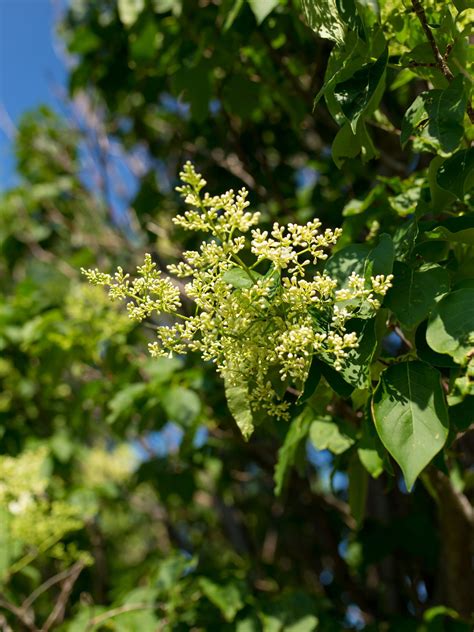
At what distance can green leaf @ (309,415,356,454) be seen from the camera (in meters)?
1.57

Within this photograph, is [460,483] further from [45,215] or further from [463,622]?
[45,215]

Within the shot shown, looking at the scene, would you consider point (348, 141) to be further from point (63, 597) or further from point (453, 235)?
point (63, 597)

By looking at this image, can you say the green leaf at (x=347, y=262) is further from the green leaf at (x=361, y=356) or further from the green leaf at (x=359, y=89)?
the green leaf at (x=359, y=89)

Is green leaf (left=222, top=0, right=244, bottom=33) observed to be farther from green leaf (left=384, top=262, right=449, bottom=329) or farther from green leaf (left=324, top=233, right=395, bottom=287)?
green leaf (left=384, top=262, right=449, bottom=329)

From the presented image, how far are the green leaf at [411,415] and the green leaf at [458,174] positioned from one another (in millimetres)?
303

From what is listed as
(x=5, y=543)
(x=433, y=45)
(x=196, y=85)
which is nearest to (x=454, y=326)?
(x=433, y=45)

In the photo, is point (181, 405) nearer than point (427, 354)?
No

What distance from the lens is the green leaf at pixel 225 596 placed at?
6.30 feet

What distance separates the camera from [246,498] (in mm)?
4023

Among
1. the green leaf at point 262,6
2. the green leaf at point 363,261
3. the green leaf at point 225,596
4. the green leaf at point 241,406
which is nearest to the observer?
the green leaf at point 363,261

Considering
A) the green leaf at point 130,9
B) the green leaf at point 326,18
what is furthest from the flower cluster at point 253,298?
the green leaf at point 130,9

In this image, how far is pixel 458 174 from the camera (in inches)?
44.7

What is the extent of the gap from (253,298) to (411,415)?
282mm

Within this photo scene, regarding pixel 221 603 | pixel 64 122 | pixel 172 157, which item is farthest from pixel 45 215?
pixel 221 603
